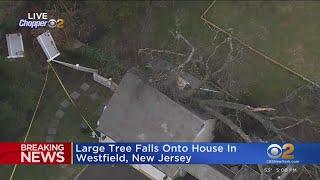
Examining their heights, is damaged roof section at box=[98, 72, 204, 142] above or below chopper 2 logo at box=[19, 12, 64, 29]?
below

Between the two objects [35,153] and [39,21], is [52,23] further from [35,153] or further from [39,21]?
[35,153]

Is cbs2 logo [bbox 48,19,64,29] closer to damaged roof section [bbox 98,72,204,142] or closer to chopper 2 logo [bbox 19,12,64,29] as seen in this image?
chopper 2 logo [bbox 19,12,64,29]

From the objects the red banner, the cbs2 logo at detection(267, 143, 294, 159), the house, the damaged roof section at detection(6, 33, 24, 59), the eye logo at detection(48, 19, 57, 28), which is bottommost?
the red banner

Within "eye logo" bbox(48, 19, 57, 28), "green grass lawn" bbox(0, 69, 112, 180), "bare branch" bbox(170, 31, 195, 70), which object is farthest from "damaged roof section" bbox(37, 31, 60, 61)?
"bare branch" bbox(170, 31, 195, 70)

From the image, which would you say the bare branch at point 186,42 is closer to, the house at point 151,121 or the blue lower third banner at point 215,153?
the house at point 151,121

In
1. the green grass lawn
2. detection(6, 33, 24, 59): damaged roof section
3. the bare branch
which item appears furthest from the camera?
detection(6, 33, 24, 59): damaged roof section

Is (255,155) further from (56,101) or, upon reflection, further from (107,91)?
(56,101)

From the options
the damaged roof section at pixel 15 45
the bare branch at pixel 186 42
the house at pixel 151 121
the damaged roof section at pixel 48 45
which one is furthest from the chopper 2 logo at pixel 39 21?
the bare branch at pixel 186 42

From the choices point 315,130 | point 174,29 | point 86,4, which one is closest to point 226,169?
point 315,130
